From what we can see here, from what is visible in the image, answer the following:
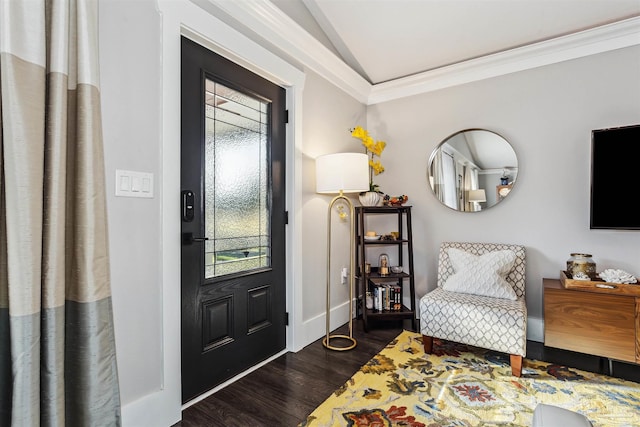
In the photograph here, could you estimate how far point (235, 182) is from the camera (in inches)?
83.5

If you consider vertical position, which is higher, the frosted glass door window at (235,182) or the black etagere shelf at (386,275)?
the frosted glass door window at (235,182)

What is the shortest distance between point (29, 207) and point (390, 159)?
3.10 m

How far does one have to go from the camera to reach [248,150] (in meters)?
2.22

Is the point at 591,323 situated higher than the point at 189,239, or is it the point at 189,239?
the point at 189,239

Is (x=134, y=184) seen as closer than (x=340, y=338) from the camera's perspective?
Yes

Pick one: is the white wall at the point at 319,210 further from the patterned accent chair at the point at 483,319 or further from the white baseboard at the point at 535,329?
the white baseboard at the point at 535,329

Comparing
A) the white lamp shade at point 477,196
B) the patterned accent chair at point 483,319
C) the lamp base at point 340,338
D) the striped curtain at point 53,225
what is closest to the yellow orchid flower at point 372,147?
the white lamp shade at point 477,196

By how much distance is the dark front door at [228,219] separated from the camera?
6.00ft

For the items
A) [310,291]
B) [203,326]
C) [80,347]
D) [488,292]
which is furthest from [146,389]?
[488,292]

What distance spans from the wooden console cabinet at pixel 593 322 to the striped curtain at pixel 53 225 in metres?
2.63

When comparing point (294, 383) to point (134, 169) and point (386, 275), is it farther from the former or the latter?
point (134, 169)

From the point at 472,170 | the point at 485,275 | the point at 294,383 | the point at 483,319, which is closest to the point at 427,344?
the point at 483,319

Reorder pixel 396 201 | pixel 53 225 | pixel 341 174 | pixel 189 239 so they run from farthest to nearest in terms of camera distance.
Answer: pixel 396 201 → pixel 341 174 → pixel 189 239 → pixel 53 225

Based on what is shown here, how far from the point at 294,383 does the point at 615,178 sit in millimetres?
2720
